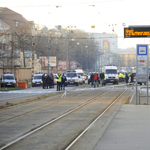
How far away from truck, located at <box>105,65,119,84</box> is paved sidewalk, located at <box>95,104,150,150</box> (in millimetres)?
37873

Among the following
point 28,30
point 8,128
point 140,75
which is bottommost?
point 8,128

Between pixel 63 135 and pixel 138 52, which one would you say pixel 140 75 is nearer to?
pixel 138 52

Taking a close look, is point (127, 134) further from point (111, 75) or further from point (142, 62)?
point (111, 75)

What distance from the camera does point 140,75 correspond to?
17.5 metres

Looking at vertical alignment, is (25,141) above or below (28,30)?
below

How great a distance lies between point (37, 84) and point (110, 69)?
1180 cm

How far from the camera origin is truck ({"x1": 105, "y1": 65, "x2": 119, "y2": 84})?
5106cm

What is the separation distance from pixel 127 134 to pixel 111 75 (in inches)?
1656

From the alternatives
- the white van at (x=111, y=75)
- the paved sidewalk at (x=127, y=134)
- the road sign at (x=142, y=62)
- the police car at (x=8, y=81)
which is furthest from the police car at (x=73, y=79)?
the paved sidewalk at (x=127, y=134)

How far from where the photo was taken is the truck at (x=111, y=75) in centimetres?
5106

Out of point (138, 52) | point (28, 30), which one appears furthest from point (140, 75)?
point (28, 30)

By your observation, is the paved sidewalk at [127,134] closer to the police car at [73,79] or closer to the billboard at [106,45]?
the police car at [73,79]

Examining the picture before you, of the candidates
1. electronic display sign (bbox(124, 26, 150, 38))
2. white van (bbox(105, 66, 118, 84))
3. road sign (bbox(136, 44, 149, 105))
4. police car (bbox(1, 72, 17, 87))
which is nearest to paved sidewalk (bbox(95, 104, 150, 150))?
road sign (bbox(136, 44, 149, 105))

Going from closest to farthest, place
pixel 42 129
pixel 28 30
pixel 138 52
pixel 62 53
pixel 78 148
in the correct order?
pixel 78 148
pixel 42 129
pixel 138 52
pixel 28 30
pixel 62 53
